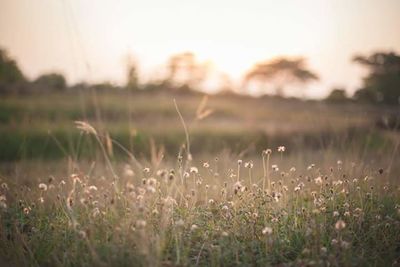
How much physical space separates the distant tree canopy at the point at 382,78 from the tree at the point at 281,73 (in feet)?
35.3

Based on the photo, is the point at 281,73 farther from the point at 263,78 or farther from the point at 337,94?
the point at 337,94

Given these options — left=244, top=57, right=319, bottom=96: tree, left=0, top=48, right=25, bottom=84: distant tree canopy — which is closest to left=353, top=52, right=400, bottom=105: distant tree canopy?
left=244, top=57, right=319, bottom=96: tree

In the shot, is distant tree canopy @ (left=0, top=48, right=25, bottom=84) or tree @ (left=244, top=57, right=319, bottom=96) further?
tree @ (left=244, top=57, right=319, bottom=96)

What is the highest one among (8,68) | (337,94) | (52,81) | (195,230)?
(8,68)

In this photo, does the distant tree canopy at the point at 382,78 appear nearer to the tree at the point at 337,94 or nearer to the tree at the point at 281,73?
the tree at the point at 337,94

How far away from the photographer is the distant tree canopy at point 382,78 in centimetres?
2494

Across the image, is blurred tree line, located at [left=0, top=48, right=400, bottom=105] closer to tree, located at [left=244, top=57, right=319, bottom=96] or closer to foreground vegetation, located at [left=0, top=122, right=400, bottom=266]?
tree, located at [left=244, top=57, right=319, bottom=96]

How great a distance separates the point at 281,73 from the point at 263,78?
1.52 metres

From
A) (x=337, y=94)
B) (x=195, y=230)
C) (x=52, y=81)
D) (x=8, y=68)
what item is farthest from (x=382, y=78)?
(x=195, y=230)

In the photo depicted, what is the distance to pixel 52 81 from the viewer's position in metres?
24.6

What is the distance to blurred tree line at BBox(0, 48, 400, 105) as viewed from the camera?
75.0 feet

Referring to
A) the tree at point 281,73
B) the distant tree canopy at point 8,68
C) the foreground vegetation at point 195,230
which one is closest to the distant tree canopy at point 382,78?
the tree at point 281,73

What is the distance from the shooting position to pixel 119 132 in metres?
13.9

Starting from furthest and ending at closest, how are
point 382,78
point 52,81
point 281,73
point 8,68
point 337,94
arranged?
point 281,73
point 8,68
point 382,78
point 52,81
point 337,94
